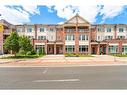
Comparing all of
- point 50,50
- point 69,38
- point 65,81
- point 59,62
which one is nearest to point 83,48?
point 69,38

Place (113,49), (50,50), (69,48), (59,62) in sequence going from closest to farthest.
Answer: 1. (59,62)
2. (113,49)
3. (69,48)
4. (50,50)

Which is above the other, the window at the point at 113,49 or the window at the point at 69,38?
the window at the point at 69,38

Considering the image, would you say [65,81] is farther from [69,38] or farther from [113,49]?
[113,49]

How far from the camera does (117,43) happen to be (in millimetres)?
39938

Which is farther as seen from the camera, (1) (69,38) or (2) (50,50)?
(2) (50,50)

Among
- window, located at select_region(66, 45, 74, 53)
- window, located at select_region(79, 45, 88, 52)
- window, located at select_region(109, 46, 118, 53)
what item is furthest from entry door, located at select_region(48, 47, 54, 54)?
window, located at select_region(109, 46, 118, 53)

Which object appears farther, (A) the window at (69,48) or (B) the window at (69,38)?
(B) the window at (69,38)

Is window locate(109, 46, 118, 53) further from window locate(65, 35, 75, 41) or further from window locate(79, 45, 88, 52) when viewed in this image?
window locate(65, 35, 75, 41)

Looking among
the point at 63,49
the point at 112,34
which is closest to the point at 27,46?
the point at 63,49

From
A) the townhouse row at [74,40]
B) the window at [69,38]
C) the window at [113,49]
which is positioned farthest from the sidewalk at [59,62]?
the window at [69,38]

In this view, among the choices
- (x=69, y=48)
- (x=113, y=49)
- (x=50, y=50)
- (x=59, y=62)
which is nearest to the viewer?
(x=59, y=62)

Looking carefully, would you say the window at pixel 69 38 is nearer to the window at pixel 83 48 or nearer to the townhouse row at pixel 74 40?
the townhouse row at pixel 74 40

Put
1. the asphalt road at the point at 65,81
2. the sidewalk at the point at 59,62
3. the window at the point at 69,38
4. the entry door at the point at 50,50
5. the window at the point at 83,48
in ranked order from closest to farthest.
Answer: the asphalt road at the point at 65,81, the sidewalk at the point at 59,62, the window at the point at 83,48, the window at the point at 69,38, the entry door at the point at 50,50

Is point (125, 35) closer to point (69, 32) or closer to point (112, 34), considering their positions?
point (112, 34)
